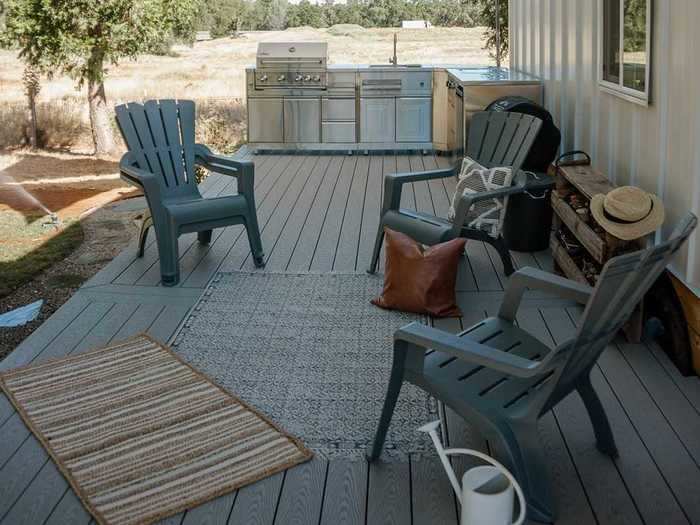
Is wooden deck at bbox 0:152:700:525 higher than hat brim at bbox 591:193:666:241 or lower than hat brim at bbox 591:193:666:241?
lower

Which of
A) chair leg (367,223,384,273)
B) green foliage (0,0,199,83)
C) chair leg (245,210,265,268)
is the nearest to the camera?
chair leg (367,223,384,273)

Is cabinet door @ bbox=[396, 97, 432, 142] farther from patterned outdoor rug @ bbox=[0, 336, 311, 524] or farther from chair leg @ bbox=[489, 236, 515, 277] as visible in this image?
patterned outdoor rug @ bbox=[0, 336, 311, 524]

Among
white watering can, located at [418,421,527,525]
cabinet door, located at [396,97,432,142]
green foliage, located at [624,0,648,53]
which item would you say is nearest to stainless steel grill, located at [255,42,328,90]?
cabinet door, located at [396,97,432,142]

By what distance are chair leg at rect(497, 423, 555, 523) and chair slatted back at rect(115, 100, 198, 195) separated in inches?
132

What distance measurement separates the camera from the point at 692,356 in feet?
11.5

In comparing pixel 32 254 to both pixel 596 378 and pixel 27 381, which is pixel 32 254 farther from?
pixel 596 378

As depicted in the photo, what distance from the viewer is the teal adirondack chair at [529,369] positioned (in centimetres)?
240

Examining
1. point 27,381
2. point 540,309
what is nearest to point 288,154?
point 540,309

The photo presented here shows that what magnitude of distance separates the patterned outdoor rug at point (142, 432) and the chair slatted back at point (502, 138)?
214 centimetres

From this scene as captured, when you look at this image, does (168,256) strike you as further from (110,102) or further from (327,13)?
(327,13)

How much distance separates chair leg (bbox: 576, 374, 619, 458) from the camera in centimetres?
283

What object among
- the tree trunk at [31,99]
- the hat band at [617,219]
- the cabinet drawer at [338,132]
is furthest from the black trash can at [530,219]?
the tree trunk at [31,99]

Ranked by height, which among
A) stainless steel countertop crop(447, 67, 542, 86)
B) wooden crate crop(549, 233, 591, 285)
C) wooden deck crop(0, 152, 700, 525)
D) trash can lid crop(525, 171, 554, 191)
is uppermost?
stainless steel countertop crop(447, 67, 542, 86)

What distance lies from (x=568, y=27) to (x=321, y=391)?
3.66m
